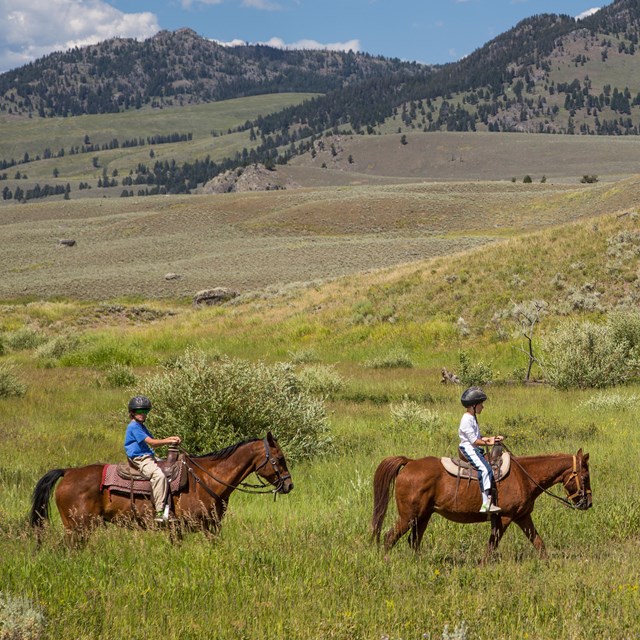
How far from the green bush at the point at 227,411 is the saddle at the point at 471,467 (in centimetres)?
517

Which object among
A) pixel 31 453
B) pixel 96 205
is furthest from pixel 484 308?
pixel 96 205

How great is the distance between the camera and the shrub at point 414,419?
1504cm

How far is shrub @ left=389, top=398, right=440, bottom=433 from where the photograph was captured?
15.0 m

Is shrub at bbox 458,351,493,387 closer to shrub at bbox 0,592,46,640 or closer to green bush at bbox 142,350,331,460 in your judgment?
green bush at bbox 142,350,331,460

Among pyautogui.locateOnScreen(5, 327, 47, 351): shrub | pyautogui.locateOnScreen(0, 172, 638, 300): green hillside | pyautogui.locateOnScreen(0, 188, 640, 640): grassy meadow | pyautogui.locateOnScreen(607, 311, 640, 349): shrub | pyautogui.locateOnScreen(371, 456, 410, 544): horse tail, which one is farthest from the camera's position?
pyautogui.locateOnScreen(0, 172, 638, 300): green hillside

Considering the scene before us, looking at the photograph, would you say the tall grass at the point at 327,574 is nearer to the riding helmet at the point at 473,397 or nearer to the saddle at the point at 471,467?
the saddle at the point at 471,467

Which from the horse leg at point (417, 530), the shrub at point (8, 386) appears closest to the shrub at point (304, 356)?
the shrub at point (8, 386)

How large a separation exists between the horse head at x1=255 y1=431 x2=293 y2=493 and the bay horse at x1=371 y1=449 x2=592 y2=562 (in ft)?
3.39

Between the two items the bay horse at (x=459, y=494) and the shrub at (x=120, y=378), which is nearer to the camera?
the bay horse at (x=459, y=494)

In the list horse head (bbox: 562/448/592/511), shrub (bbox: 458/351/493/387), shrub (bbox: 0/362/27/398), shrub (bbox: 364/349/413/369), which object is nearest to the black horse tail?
horse head (bbox: 562/448/592/511)

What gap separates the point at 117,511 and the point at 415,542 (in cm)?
331

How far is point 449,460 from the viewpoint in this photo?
8016mm

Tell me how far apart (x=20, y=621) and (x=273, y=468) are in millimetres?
3341

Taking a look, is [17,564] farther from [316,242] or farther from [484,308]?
[316,242]
